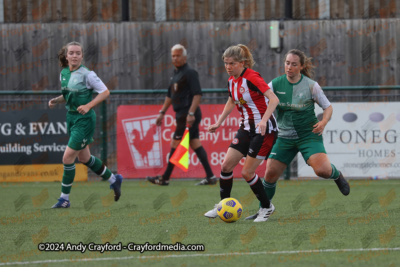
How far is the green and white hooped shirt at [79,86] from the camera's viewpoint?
346 inches

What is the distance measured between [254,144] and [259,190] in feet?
1.54

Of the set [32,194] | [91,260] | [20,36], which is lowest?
[32,194]

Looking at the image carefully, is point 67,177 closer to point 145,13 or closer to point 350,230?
point 350,230

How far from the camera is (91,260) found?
5195mm

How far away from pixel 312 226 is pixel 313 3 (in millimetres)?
10771

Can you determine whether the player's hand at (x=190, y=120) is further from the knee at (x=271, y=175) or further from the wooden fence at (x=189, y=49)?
the wooden fence at (x=189, y=49)

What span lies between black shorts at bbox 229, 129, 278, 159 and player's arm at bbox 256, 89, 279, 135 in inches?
12.2

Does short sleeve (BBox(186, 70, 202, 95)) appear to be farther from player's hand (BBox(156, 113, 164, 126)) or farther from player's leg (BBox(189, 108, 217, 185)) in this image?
player's hand (BBox(156, 113, 164, 126))

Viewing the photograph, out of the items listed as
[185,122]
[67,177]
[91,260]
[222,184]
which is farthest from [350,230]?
[185,122]

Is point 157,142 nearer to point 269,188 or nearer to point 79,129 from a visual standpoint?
point 79,129

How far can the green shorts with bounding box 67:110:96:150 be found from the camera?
28.7 feet

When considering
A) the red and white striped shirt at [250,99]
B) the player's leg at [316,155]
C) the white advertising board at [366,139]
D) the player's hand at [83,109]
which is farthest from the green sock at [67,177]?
the white advertising board at [366,139]

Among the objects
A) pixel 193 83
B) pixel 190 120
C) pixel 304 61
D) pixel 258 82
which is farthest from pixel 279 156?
pixel 193 83

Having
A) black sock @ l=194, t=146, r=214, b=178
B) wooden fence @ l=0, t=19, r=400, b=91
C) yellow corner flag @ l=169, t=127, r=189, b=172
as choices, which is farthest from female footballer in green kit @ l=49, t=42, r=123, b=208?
wooden fence @ l=0, t=19, r=400, b=91
